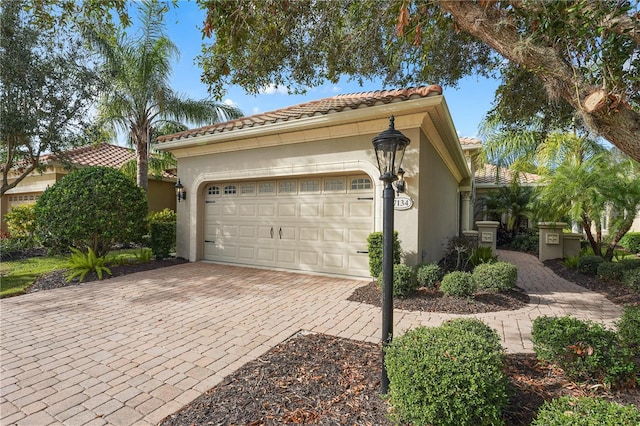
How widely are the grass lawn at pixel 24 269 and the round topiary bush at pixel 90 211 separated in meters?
0.78

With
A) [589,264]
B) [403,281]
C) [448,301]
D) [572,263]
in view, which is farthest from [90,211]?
[572,263]

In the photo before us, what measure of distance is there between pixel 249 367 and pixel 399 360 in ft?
5.59

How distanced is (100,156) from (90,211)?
10.0 m

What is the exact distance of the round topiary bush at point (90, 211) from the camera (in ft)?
23.8

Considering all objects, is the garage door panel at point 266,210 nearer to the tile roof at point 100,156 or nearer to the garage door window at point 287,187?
the garage door window at point 287,187

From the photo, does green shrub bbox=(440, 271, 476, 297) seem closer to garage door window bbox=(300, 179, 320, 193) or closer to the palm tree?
garage door window bbox=(300, 179, 320, 193)

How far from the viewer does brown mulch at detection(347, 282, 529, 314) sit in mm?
5051

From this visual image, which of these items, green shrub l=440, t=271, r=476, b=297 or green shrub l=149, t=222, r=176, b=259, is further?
green shrub l=149, t=222, r=176, b=259

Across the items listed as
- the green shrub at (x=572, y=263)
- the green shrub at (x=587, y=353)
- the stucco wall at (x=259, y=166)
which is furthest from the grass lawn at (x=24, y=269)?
the green shrub at (x=572, y=263)

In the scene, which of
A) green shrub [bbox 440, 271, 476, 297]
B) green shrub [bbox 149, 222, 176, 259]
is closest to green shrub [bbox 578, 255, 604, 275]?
green shrub [bbox 440, 271, 476, 297]

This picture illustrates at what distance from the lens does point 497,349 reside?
2383mm

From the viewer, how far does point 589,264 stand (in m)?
7.94

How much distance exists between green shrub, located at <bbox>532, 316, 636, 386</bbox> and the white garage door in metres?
4.58

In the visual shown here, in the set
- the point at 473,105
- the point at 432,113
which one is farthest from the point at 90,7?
the point at 473,105
